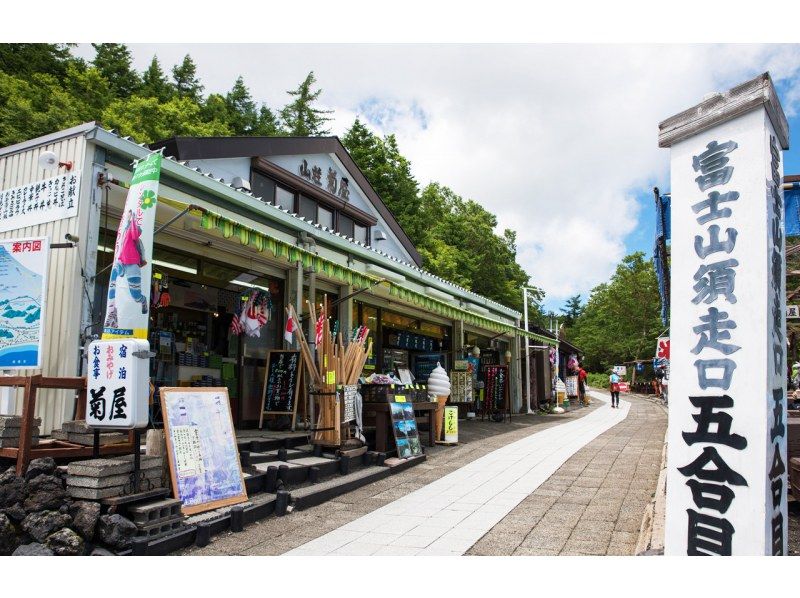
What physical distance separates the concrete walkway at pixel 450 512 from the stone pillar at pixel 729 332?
7.61 feet

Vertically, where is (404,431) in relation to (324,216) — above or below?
below

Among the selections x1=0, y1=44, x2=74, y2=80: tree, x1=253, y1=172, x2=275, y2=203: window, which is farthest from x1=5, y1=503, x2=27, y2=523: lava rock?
x1=0, y1=44, x2=74, y2=80: tree

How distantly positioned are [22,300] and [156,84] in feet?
87.3

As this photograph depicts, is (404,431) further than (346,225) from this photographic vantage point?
No

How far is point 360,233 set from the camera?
1784 centimetres

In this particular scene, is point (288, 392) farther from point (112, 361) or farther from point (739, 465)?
point (739, 465)

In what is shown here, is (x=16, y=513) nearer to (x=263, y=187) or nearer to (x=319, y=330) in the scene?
(x=319, y=330)

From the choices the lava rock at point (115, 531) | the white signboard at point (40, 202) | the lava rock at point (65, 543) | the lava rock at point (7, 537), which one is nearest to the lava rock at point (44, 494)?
the lava rock at point (7, 537)

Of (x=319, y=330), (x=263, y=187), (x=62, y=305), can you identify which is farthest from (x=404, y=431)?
(x=263, y=187)

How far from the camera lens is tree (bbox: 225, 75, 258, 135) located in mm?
30672

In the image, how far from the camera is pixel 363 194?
1783 centimetres

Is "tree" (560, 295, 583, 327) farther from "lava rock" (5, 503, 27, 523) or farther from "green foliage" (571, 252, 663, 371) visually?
"lava rock" (5, 503, 27, 523)

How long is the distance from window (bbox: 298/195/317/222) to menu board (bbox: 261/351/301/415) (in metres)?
5.48

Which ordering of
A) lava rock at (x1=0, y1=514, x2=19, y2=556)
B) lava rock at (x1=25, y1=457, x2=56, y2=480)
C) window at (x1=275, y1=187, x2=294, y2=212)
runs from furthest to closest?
window at (x1=275, y1=187, x2=294, y2=212) < lava rock at (x1=25, y1=457, x2=56, y2=480) < lava rock at (x1=0, y1=514, x2=19, y2=556)
